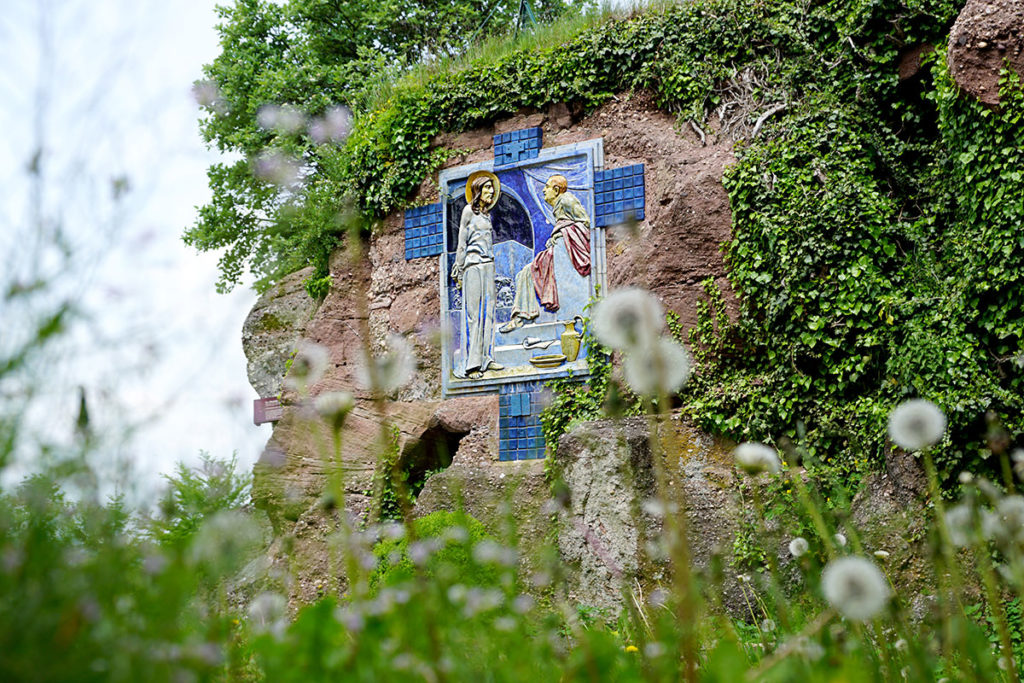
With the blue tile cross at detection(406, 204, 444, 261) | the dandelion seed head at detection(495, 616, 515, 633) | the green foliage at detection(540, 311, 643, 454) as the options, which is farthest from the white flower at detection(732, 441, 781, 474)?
the blue tile cross at detection(406, 204, 444, 261)

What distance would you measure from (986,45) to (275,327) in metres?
9.67

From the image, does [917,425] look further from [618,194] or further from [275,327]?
[275,327]

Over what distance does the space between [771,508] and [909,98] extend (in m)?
4.21

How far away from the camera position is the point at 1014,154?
20.9 feet

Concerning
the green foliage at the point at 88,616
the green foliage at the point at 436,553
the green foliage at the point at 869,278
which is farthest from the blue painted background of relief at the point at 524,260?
the green foliage at the point at 88,616

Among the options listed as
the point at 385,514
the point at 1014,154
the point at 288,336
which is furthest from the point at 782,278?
the point at 288,336

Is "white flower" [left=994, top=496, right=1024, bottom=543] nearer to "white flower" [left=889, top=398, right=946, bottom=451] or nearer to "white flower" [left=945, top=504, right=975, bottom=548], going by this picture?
"white flower" [left=945, top=504, right=975, bottom=548]

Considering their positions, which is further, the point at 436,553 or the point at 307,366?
the point at 436,553

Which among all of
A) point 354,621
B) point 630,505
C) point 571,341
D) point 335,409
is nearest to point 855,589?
point 354,621

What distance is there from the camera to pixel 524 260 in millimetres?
8711

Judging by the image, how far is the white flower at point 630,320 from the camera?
1577mm

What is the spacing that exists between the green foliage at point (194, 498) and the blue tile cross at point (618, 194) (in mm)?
5998

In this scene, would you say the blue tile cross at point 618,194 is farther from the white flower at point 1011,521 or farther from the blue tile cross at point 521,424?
the white flower at point 1011,521

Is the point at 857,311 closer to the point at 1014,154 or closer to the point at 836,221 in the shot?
the point at 836,221
